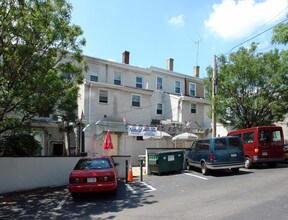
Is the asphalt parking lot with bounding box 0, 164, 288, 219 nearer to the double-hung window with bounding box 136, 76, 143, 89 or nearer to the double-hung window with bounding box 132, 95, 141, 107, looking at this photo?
the double-hung window with bounding box 132, 95, 141, 107

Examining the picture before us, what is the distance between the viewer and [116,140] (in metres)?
25.4

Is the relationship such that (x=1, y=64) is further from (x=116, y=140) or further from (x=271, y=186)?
(x=116, y=140)

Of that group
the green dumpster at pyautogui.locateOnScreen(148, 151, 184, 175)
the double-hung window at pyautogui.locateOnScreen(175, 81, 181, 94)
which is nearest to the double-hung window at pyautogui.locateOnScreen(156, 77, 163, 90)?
the double-hung window at pyautogui.locateOnScreen(175, 81, 181, 94)

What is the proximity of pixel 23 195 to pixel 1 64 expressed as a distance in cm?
532

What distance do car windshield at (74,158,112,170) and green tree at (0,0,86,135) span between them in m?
2.49

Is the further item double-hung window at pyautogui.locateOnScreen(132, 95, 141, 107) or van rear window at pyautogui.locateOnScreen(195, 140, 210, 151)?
double-hung window at pyautogui.locateOnScreen(132, 95, 141, 107)

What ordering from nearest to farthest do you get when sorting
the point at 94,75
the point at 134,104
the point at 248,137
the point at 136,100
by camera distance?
1. the point at 248,137
2. the point at 94,75
3. the point at 134,104
4. the point at 136,100

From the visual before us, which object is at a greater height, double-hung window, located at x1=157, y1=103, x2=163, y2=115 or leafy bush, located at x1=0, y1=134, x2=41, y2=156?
double-hung window, located at x1=157, y1=103, x2=163, y2=115

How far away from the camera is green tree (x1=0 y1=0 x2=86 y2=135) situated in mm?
11062

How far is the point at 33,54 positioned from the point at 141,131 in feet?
44.8

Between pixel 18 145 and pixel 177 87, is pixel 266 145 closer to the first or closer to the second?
pixel 18 145

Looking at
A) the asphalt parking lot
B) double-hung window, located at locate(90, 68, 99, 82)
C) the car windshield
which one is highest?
double-hung window, located at locate(90, 68, 99, 82)

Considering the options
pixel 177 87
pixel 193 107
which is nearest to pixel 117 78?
pixel 177 87

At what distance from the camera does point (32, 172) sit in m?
13.9
